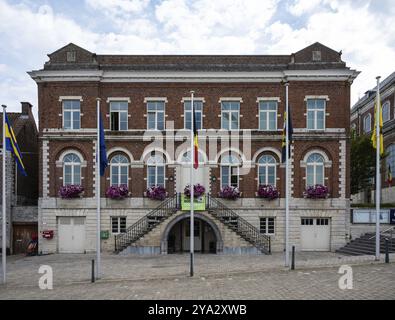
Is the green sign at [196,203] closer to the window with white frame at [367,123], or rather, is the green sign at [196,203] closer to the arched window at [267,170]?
the arched window at [267,170]

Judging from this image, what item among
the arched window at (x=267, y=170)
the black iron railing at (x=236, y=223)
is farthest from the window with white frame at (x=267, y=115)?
the black iron railing at (x=236, y=223)

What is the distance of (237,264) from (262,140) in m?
9.15

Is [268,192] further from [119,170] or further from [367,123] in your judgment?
[367,123]

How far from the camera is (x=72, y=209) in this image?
25109 mm

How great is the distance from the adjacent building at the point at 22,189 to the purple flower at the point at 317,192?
697 inches

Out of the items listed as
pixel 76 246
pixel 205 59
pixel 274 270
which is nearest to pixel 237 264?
pixel 274 270

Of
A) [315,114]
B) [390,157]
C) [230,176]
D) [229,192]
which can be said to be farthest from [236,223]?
[390,157]

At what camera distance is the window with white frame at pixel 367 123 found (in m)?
45.8

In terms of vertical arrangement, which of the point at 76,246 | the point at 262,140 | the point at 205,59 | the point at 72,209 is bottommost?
the point at 76,246

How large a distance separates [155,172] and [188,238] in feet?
15.8

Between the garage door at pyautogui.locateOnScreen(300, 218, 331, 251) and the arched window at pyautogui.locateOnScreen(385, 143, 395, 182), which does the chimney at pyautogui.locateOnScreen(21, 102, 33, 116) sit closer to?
the garage door at pyautogui.locateOnScreen(300, 218, 331, 251)

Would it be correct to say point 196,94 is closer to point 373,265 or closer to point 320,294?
point 373,265
